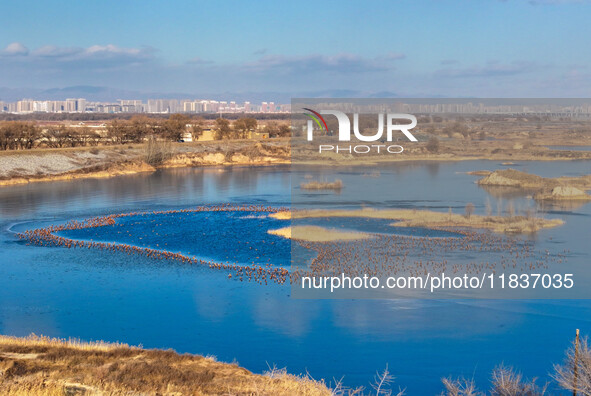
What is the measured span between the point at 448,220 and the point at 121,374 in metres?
Result: 19.4

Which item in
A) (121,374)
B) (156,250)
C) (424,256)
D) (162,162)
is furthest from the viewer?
(162,162)

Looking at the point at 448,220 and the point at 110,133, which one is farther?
the point at 110,133

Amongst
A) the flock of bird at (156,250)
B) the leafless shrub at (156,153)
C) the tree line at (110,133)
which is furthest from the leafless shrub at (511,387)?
the tree line at (110,133)


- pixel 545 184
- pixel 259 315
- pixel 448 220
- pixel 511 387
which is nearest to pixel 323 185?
pixel 545 184

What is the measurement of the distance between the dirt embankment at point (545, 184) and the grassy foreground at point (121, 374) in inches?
981

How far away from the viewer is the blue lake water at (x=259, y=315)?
1440cm

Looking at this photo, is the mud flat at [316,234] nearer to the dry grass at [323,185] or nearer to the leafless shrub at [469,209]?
the leafless shrub at [469,209]

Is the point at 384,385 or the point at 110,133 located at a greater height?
the point at 110,133

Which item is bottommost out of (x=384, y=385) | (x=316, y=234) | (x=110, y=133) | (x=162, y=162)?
(x=384, y=385)

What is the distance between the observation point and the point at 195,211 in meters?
34.2

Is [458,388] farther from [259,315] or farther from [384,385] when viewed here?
[259,315]

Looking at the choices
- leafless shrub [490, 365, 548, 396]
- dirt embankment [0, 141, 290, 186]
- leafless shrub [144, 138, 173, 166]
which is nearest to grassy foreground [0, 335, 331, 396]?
leafless shrub [490, 365, 548, 396]

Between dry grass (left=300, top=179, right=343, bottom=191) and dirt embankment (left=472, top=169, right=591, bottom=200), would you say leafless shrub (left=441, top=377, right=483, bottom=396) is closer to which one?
dirt embankment (left=472, top=169, right=591, bottom=200)

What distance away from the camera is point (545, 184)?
35.9 m
